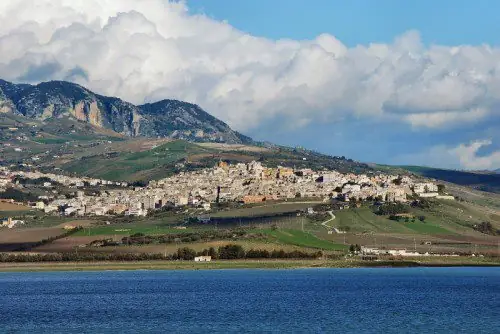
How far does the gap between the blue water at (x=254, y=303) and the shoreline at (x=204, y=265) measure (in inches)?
368

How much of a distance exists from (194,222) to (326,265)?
51503 millimetres

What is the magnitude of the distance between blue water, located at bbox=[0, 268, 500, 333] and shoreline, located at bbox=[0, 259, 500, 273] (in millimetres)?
9336

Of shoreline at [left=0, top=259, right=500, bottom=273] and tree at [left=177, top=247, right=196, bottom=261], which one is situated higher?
tree at [left=177, top=247, right=196, bottom=261]

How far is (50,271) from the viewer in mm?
147875

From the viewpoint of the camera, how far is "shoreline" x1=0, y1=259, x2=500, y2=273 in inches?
5812

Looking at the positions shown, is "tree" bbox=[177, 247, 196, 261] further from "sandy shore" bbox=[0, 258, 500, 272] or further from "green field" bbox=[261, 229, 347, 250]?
"green field" bbox=[261, 229, 347, 250]

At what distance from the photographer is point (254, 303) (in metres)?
86.9

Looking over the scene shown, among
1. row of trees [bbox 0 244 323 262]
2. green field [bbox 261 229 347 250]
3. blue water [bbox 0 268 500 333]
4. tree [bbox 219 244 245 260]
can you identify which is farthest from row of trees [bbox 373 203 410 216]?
blue water [bbox 0 268 500 333]

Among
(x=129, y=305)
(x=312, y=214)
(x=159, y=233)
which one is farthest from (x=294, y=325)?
(x=312, y=214)

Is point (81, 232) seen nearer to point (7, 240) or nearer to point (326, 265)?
point (7, 240)

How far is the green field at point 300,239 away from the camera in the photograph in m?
163

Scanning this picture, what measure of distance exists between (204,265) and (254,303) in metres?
63.3

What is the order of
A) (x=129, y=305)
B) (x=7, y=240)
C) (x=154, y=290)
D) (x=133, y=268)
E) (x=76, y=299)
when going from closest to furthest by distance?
(x=129, y=305) → (x=76, y=299) → (x=154, y=290) → (x=133, y=268) → (x=7, y=240)

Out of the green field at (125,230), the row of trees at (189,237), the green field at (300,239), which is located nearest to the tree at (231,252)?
the row of trees at (189,237)
